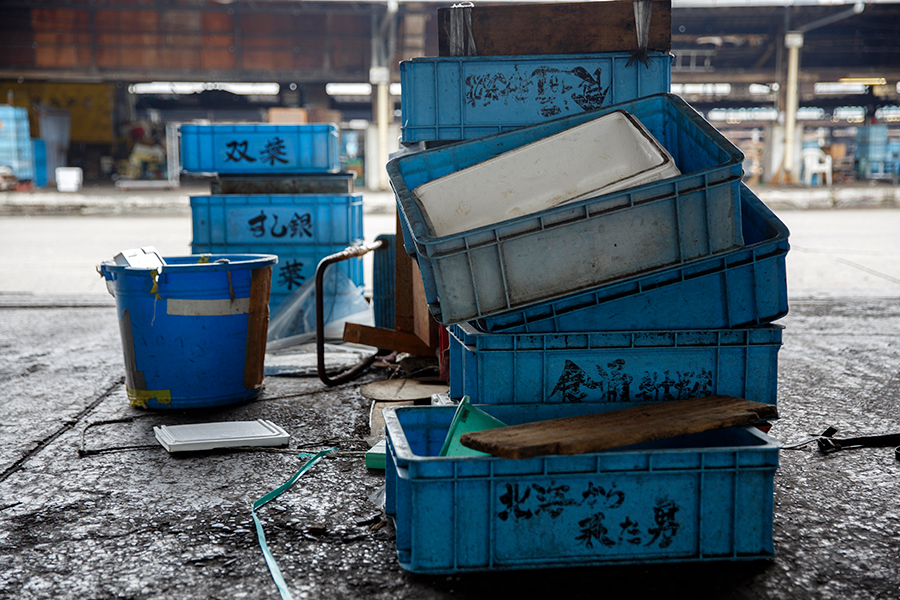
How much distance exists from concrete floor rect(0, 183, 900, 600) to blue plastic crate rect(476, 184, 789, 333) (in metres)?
0.69

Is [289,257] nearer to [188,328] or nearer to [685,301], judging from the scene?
[188,328]

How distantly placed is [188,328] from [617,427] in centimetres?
231

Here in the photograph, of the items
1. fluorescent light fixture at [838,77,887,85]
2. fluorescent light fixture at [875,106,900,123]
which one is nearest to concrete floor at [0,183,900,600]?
fluorescent light fixture at [838,77,887,85]

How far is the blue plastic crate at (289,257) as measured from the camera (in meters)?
5.70

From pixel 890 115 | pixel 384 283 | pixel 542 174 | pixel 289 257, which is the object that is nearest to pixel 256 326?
pixel 384 283

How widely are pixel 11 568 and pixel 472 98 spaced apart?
2308 millimetres

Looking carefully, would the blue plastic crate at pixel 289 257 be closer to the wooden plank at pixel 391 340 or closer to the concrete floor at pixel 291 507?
the concrete floor at pixel 291 507

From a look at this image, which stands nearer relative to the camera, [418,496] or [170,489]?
[418,496]

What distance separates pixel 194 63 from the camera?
21.4 metres

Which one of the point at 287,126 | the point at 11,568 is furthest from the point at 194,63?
the point at 11,568

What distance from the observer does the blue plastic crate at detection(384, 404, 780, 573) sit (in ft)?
6.31

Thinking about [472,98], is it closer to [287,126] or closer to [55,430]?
[55,430]

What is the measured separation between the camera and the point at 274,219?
223 inches

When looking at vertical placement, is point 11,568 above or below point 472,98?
below
